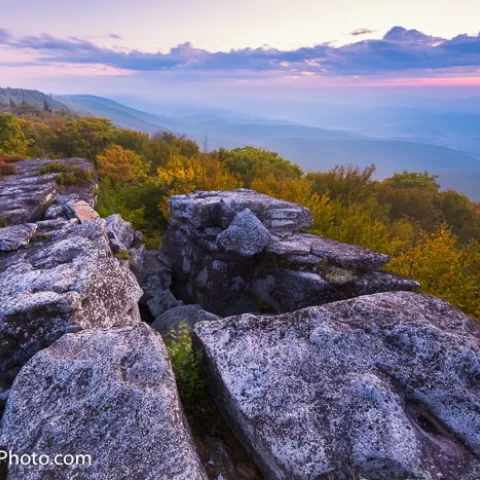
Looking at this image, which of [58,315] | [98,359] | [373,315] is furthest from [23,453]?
[373,315]

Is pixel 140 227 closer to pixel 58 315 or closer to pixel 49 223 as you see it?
pixel 49 223

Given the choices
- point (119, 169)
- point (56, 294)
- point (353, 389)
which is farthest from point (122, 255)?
point (119, 169)

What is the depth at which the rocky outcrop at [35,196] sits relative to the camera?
451 inches

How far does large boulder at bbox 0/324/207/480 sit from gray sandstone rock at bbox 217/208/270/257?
574 centimetres

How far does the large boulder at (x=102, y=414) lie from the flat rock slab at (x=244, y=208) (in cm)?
757

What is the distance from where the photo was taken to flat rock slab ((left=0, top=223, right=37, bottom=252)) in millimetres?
8359

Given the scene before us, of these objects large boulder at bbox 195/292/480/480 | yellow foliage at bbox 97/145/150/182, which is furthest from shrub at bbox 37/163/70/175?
large boulder at bbox 195/292/480/480

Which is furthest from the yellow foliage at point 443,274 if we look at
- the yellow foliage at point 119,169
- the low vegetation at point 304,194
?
the yellow foliage at point 119,169

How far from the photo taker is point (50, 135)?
34.3 metres

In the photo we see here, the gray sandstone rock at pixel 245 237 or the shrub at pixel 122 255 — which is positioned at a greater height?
the gray sandstone rock at pixel 245 237

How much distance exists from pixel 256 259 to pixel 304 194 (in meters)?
9.47

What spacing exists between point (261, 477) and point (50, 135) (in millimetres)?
37648

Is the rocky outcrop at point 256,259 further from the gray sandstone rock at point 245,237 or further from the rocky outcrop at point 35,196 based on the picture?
the rocky outcrop at point 35,196

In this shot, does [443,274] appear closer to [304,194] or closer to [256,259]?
[256,259]
